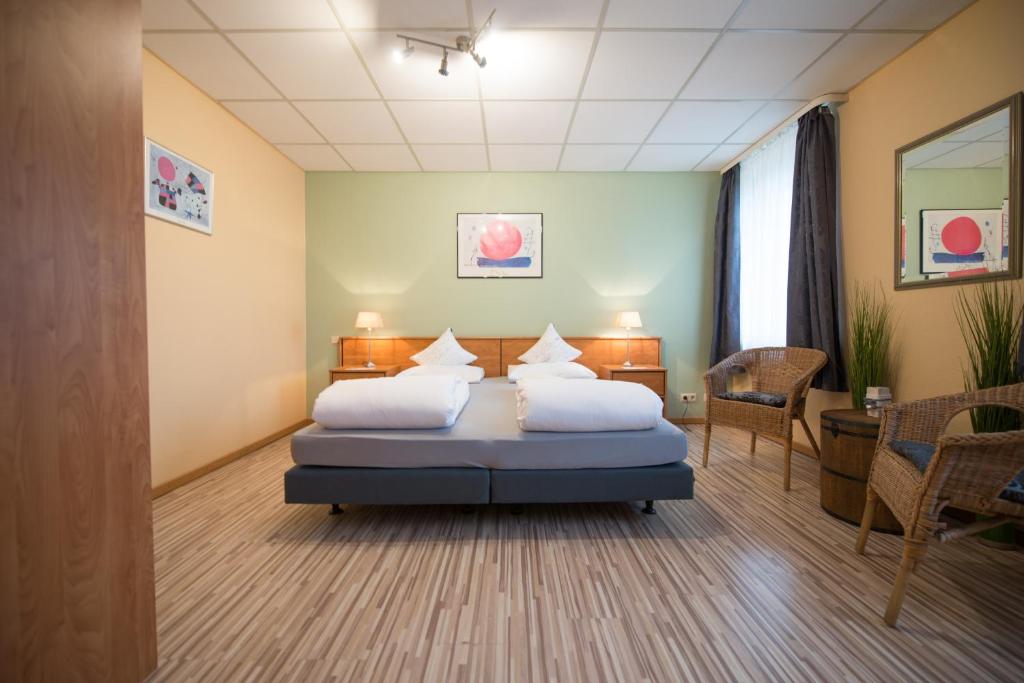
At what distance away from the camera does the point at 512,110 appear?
3.42 metres

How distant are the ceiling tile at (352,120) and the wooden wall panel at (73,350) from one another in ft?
7.48

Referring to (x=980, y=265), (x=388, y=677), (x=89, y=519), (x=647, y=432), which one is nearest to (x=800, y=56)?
(x=980, y=265)

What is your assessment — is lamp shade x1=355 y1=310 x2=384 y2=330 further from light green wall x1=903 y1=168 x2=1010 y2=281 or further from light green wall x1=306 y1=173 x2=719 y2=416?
light green wall x1=903 y1=168 x2=1010 y2=281

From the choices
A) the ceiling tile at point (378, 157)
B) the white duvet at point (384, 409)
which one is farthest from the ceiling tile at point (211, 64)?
the white duvet at point (384, 409)

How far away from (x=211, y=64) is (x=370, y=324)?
8.25 feet

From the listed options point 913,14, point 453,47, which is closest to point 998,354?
point 913,14

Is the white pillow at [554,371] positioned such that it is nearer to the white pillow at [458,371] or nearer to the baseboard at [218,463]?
the white pillow at [458,371]

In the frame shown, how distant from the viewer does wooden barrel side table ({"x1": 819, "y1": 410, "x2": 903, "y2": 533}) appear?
7.34 ft

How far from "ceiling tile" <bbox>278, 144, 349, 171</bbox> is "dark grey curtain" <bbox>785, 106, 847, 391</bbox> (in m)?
4.40

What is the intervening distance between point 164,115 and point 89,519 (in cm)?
302

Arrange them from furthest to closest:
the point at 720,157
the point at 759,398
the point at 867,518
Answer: the point at 720,157
the point at 759,398
the point at 867,518

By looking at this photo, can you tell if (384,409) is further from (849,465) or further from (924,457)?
(849,465)

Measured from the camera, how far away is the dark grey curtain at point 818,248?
10.4 feet

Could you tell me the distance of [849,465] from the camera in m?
2.31
